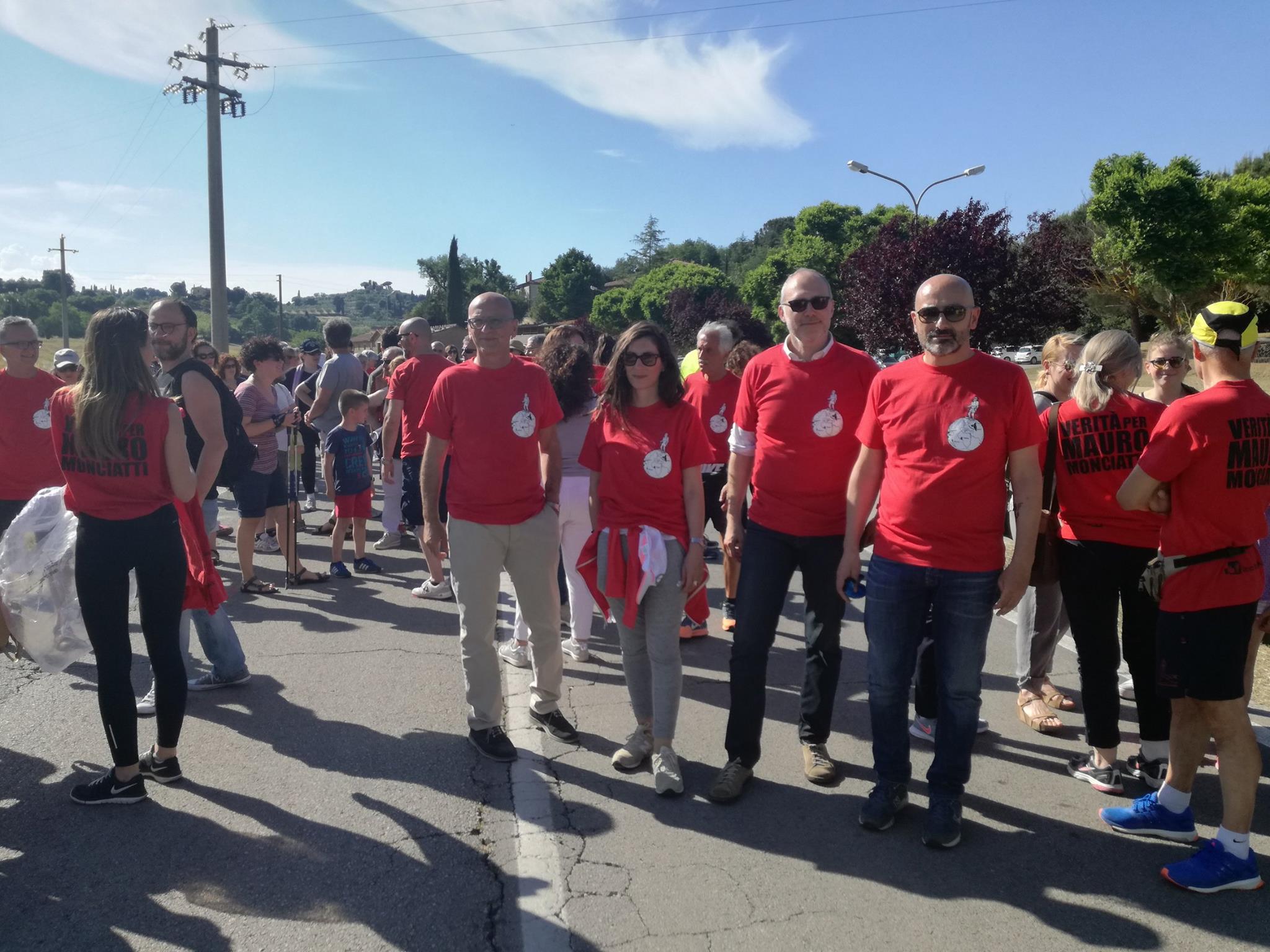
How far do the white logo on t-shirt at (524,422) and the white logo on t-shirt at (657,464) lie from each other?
598 millimetres

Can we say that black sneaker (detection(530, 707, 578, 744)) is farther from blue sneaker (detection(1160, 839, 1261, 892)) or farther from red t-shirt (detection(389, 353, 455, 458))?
red t-shirt (detection(389, 353, 455, 458))

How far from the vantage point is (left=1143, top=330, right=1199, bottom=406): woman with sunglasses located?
402cm

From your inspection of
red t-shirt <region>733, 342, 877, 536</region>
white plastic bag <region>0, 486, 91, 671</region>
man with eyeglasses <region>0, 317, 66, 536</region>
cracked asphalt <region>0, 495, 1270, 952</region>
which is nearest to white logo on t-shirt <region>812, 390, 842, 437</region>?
red t-shirt <region>733, 342, 877, 536</region>

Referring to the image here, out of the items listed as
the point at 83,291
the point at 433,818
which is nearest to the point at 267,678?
the point at 433,818

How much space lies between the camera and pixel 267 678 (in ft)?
16.8

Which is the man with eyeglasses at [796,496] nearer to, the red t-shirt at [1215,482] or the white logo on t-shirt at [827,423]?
the white logo on t-shirt at [827,423]

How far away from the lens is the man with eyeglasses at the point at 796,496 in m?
3.69

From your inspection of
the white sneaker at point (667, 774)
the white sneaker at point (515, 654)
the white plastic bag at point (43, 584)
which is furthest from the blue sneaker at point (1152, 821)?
the white plastic bag at point (43, 584)

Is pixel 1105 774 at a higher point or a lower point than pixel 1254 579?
lower

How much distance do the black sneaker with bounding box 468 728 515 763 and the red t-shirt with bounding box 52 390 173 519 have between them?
5.58ft

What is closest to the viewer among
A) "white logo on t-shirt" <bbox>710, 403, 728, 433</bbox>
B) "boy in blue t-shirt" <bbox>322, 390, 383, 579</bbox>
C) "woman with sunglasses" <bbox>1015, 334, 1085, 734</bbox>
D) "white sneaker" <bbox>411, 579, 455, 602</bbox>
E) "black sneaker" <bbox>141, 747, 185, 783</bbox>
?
"black sneaker" <bbox>141, 747, 185, 783</bbox>

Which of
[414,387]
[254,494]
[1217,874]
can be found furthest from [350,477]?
→ [1217,874]

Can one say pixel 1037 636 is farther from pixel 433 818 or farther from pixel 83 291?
pixel 83 291

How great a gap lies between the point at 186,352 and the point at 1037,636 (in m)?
4.48
